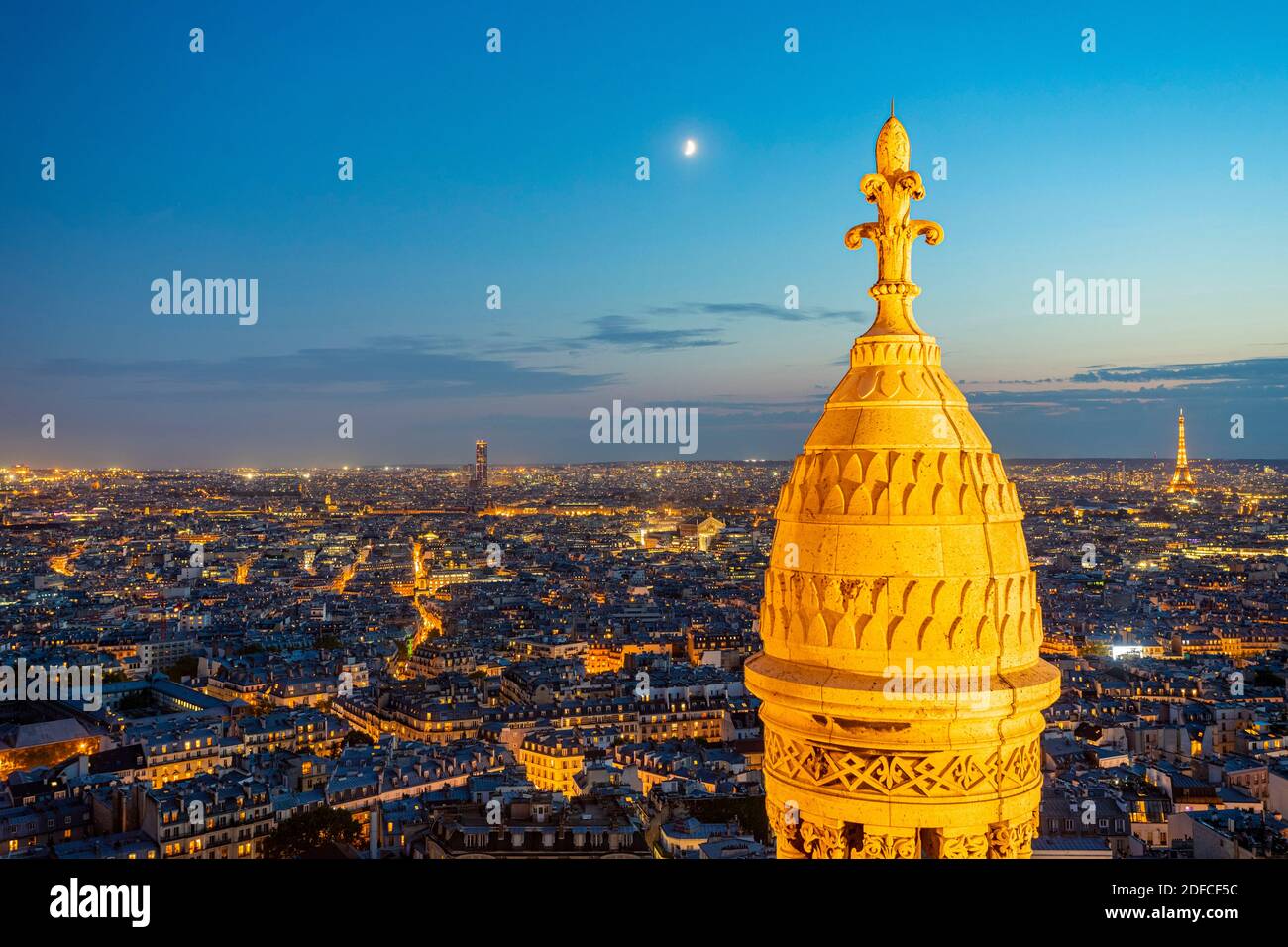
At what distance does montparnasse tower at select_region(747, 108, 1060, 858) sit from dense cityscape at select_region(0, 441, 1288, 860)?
95 centimetres

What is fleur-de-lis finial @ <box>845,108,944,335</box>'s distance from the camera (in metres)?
3.11

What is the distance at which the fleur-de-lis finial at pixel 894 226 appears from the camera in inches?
122

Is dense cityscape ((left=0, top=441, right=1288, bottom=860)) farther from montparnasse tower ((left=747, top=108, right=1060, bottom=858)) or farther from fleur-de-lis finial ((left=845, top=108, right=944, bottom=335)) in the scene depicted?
fleur-de-lis finial ((left=845, top=108, right=944, bottom=335))

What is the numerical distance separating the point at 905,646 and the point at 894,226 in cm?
113

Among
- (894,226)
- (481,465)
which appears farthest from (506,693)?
(481,465)

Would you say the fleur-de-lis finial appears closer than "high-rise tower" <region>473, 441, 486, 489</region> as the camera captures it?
Yes

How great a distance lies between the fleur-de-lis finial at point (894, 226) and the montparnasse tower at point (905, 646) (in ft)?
0.74

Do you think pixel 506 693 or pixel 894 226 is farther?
pixel 506 693

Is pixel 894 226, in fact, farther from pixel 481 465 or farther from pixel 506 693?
pixel 481 465

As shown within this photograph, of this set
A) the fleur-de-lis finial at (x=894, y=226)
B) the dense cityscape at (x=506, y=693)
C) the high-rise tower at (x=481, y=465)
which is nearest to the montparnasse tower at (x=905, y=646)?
the fleur-de-lis finial at (x=894, y=226)

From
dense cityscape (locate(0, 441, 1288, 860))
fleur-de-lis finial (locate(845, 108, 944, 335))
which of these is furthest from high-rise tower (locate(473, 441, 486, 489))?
fleur-de-lis finial (locate(845, 108, 944, 335))

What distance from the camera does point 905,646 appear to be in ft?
9.22

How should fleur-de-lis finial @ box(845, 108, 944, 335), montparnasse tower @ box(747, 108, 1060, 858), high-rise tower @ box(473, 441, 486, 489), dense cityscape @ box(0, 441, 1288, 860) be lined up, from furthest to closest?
high-rise tower @ box(473, 441, 486, 489) < dense cityscape @ box(0, 441, 1288, 860) < fleur-de-lis finial @ box(845, 108, 944, 335) < montparnasse tower @ box(747, 108, 1060, 858)
